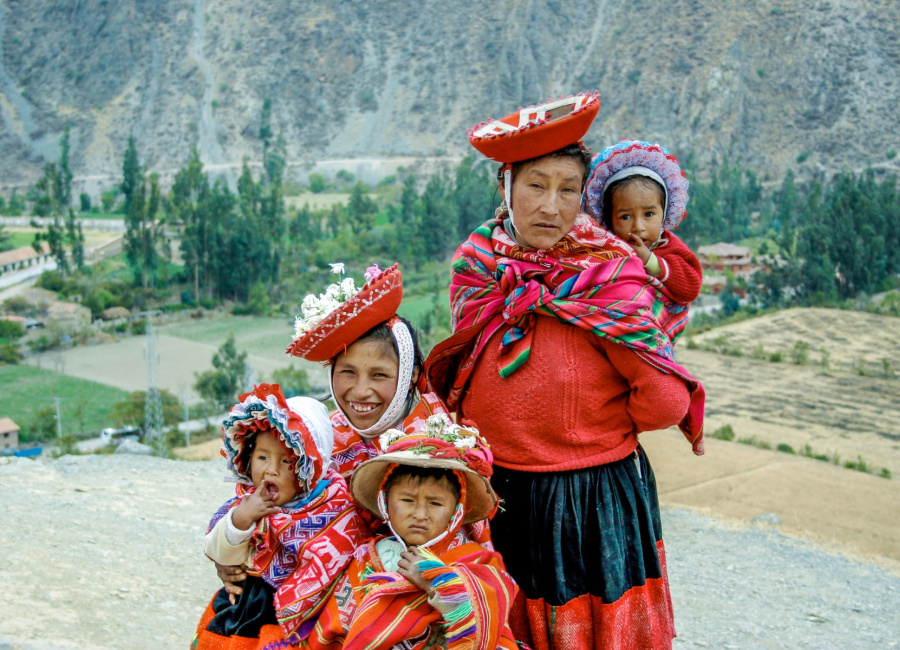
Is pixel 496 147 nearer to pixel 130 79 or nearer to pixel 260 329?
pixel 260 329

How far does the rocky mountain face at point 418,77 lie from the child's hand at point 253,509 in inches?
1921

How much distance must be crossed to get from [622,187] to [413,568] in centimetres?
114

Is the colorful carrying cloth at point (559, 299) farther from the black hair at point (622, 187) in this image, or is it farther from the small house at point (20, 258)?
the small house at point (20, 258)

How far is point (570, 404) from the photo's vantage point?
2.20 m

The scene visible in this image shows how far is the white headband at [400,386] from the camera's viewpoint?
2.24 metres

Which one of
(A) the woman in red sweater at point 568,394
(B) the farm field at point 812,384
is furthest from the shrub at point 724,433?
(A) the woman in red sweater at point 568,394

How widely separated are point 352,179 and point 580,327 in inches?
1966

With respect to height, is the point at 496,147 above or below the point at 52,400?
above

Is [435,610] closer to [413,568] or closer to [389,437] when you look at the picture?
[413,568]

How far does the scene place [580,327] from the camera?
217cm

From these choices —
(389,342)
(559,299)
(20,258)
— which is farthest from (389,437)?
(20,258)

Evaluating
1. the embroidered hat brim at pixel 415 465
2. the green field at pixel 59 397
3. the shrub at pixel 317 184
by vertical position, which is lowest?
the green field at pixel 59 397

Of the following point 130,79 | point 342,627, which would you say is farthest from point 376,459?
point 130,79

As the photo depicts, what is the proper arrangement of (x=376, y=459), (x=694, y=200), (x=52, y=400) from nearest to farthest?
(x=376, y=459) < (x=52, y=400) < (x=694, y=200)
